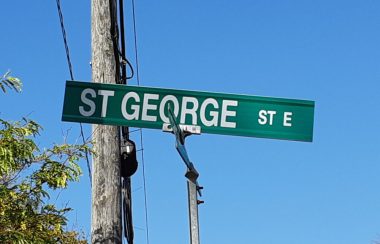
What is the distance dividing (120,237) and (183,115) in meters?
1.58

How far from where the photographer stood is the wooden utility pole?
5.82 m

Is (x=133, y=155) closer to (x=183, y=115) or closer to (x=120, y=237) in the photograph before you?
(x=120, y=237)

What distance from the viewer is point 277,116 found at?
480cm

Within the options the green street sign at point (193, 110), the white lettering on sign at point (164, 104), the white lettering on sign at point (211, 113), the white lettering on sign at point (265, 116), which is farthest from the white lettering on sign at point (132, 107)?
the white lettering on sign at point (265, 116)

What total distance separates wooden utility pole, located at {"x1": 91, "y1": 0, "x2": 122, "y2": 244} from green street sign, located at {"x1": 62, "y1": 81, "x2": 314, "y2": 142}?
1.22m

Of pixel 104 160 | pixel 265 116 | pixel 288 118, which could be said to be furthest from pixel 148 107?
pixel 104 160

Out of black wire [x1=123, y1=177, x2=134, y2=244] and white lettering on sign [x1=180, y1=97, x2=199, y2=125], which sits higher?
white lettering on sign [x1=180, y1=97, x2=199, y2=125]

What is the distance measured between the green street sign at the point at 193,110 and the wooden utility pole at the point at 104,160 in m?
1.22

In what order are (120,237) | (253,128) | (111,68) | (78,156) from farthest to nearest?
(78,156), (111,68), (120,237), (253,128)

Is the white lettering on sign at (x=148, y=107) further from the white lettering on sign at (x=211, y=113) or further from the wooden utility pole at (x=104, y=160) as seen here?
the wooden utility pole at (x=104, y=160)

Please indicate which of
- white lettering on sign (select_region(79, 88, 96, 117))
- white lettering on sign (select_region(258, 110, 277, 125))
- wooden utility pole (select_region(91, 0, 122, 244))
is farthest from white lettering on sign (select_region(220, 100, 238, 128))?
wooden utility pole (select_region(91, 0, 122, 244))

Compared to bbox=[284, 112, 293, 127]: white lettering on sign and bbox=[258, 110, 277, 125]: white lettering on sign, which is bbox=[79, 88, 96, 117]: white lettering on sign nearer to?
bbox=[258, 110, 277, 125]: white lettering on sign

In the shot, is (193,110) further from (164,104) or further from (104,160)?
(104,160)

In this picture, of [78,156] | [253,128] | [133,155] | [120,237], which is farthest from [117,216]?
[253,128]
